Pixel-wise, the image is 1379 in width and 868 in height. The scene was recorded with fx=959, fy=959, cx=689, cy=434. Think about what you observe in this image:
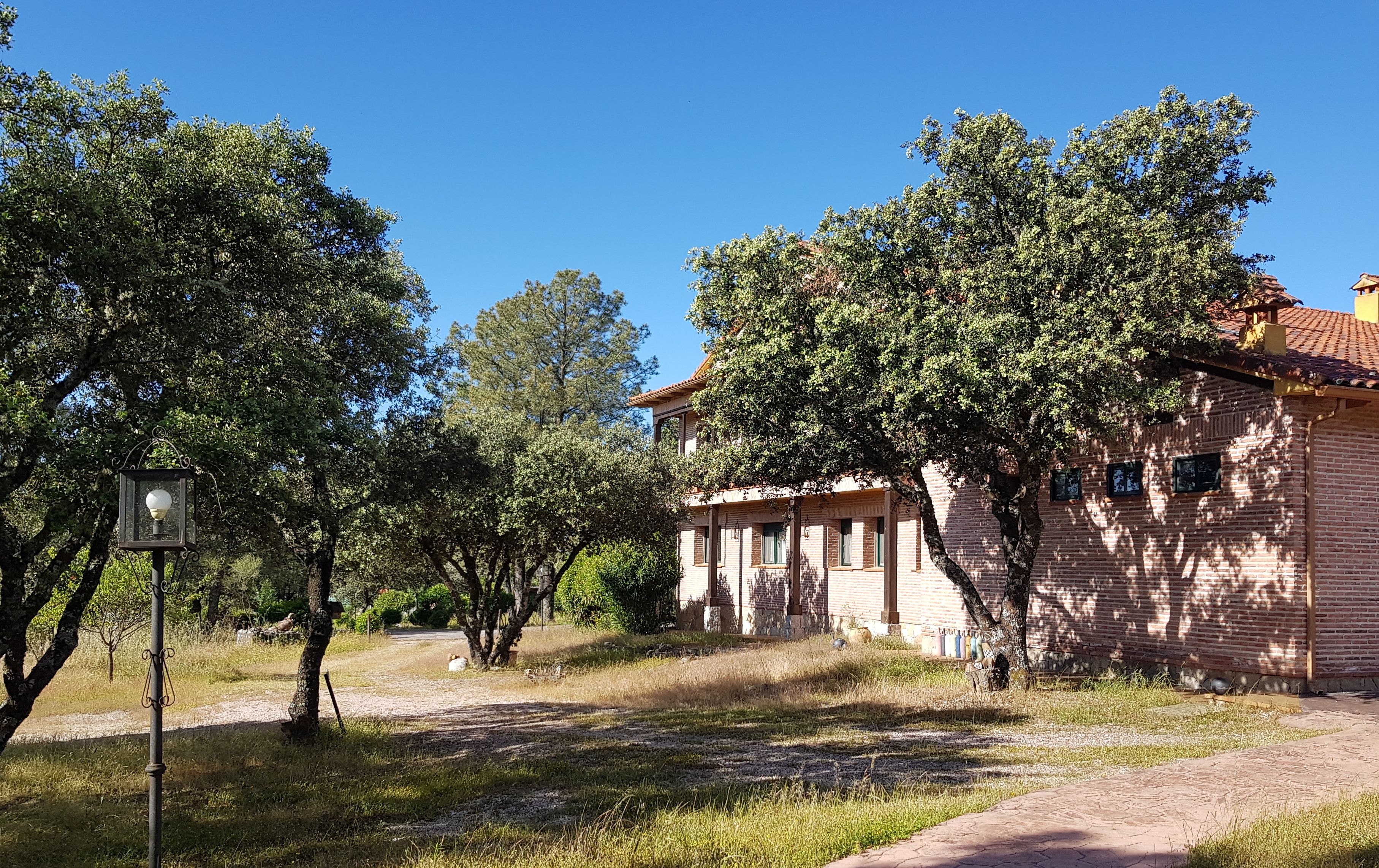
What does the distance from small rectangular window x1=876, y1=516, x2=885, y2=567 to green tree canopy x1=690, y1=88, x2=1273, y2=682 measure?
27.7ft

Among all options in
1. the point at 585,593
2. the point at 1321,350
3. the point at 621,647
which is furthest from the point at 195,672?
the point at 1321,350

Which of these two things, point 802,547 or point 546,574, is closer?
point 802,547

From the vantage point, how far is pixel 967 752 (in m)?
10.3

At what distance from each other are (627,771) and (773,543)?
18481mm

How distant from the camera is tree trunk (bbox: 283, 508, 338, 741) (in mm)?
12195

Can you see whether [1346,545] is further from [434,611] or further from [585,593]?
[434,611]

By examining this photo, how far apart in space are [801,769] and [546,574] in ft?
67.0

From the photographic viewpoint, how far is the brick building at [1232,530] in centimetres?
1278

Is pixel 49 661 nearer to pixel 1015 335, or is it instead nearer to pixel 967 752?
pixel 967 752

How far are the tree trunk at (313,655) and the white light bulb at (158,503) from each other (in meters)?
5.64

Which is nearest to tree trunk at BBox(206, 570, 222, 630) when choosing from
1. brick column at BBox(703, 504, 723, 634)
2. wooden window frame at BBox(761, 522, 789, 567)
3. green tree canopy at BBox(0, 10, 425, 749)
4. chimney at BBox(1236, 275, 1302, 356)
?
brick column at BBox(703, 504, 723, 634)

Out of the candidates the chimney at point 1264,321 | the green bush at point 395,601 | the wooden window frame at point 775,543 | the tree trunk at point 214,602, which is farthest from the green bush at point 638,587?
the chimney at point 1264,321

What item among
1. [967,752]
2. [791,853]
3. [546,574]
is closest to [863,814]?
[791,853]

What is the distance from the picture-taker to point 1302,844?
6047 mm
